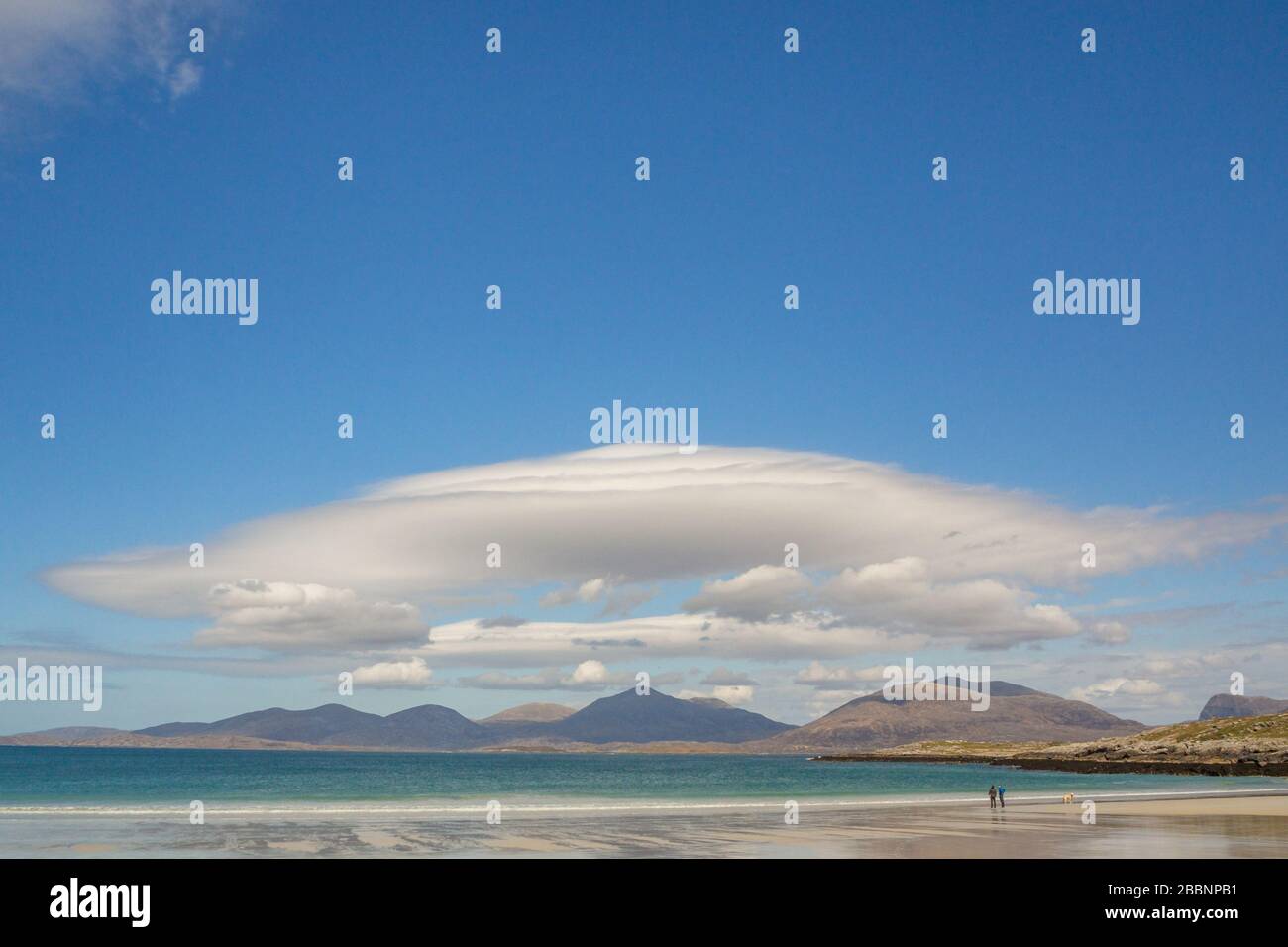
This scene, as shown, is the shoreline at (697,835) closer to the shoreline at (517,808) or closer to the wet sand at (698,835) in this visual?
the wet sand at (698,835)

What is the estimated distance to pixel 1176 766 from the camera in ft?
465

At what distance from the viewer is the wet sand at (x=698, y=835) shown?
1469 inches

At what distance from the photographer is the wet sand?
3731 cm

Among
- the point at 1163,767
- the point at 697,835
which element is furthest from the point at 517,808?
the point at 1163,767

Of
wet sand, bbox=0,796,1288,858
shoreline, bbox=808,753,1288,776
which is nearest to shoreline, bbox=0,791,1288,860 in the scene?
wet sand, bbox=0,796,1288,858

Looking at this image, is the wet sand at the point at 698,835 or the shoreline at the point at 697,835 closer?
the shoreline at the point at 697,835

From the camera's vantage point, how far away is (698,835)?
146 feet

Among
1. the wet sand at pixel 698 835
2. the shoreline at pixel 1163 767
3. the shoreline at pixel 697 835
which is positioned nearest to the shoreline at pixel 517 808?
the shoreline at pixel 697 835

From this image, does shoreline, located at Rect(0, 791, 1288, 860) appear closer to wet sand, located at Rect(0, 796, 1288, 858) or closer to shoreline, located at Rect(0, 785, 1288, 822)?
wet sand, located at Rect(0, 796, 1288, 858)
